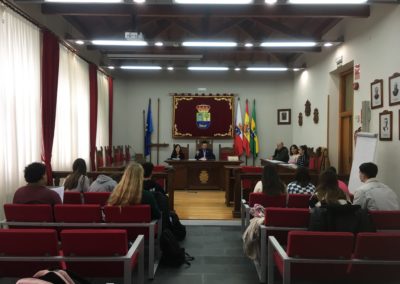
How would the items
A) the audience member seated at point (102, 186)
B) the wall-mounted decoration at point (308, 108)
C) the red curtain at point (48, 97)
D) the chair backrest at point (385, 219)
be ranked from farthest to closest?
the wall-mounted decoration at point (308, 108)
the red curtain at point (48, 97)
the audience member seated at point (102, 186)
the chair backrest at point (385, 219)

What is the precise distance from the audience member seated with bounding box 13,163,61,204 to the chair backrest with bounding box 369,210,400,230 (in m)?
2.94

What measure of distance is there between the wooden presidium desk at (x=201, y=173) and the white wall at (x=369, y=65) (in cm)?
262

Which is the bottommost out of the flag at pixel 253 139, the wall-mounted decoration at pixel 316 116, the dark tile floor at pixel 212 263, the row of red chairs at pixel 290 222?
the dark tile floor at pixel 212 263

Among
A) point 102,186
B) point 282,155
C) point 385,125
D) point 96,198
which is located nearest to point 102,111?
point 282,155

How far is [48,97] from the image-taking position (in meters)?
6.05

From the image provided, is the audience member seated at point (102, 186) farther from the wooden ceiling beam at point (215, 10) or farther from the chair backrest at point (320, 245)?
the wooden ceiling beam at point (215, 10)

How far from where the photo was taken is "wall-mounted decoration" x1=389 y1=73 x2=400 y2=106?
5215 millimetres

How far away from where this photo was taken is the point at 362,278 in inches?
110

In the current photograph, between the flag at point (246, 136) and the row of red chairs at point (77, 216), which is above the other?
the flag at point (246, 136)

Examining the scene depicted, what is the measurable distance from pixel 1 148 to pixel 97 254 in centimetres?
278

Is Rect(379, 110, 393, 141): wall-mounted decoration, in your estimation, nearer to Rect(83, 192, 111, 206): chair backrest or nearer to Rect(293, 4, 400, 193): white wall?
Rect(293, 4, 400, 193): white wall

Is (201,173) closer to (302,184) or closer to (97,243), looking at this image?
(302,184)

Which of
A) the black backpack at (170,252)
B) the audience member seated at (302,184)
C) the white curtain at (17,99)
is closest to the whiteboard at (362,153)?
the audience member seated at (302,184)

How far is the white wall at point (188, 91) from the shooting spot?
11.5 meters
